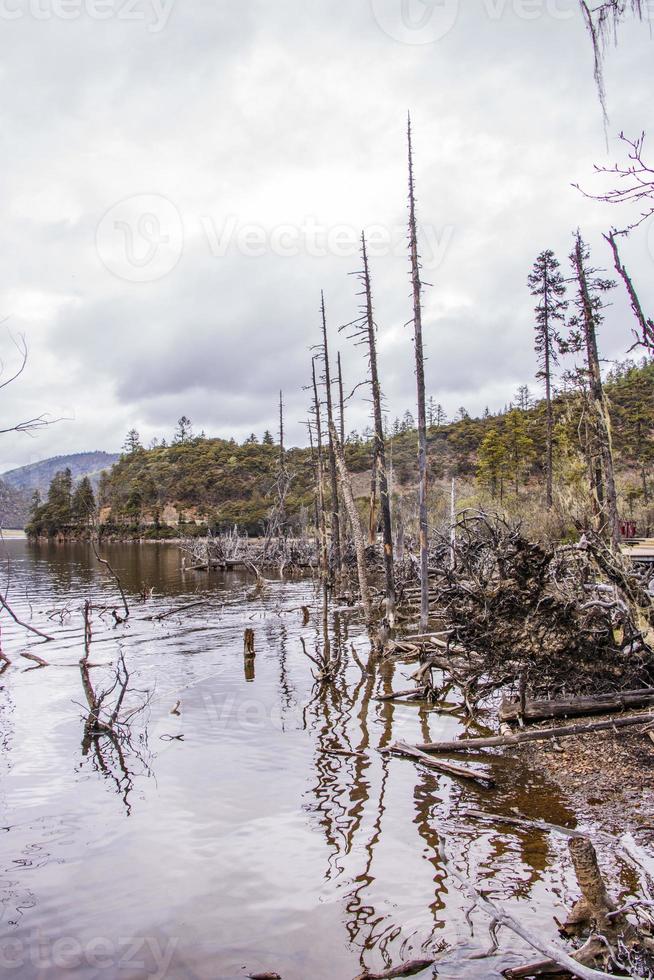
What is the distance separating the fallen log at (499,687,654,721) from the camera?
369 inches

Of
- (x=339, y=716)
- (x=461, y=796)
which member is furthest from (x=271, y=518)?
(x=461, y=796)

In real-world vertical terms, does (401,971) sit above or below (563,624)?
below

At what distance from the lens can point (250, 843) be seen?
7004 mm

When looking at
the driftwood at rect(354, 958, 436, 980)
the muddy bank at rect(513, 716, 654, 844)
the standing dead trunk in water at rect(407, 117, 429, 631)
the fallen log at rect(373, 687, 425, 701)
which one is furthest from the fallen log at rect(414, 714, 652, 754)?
the standing dead trunk in water at rect(407, 117, 429, 631)

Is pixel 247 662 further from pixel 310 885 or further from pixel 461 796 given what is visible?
pixel 310 885

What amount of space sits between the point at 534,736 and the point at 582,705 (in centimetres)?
129

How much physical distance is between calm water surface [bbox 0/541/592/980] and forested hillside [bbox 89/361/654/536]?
30012mm

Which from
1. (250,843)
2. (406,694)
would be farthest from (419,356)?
(250,843)

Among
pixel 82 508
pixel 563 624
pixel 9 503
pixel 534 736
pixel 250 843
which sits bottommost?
pixel 250 843

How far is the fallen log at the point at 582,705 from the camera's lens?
937 centimetres

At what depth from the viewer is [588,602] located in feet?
31.4

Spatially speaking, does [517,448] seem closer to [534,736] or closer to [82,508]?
[534,736]

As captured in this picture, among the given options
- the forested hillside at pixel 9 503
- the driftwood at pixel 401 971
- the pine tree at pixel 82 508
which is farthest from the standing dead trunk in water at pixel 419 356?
the pine tree at pixel 82 508

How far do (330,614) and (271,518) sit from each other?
3034cm
